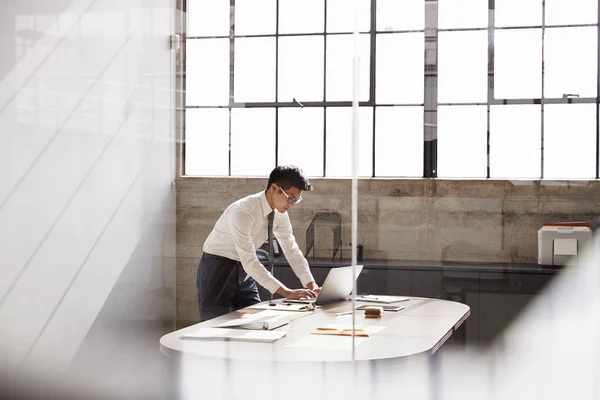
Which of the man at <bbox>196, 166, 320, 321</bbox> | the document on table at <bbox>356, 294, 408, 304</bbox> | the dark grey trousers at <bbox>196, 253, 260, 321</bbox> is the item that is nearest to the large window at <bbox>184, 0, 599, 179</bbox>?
the man at <bbox>196, 166, 320, 321</bbox>

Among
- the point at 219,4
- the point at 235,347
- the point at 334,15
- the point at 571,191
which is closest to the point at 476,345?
the point at 571,191

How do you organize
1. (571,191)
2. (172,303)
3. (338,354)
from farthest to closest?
(172,303) → (571,191) → (338,354)

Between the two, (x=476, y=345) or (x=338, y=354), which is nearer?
(x=338, y=354)

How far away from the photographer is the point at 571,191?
393 cm

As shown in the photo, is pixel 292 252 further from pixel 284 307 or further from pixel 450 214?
pixel 450 214

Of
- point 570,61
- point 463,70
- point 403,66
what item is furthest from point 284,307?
point 570,61

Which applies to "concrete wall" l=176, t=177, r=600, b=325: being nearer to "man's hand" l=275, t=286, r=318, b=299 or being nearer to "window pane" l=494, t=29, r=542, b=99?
"man's hand" l=275, t=286, r=318, b=299

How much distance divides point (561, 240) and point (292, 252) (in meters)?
1.34

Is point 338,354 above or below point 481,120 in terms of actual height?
below

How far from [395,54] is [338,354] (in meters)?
1.64

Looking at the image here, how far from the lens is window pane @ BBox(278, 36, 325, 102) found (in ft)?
13.8

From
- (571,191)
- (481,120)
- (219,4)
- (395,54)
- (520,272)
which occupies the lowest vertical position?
(520,272)

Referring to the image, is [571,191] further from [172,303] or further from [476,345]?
[172,303]


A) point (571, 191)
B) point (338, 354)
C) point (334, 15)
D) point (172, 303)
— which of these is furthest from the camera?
point (172, 303)
